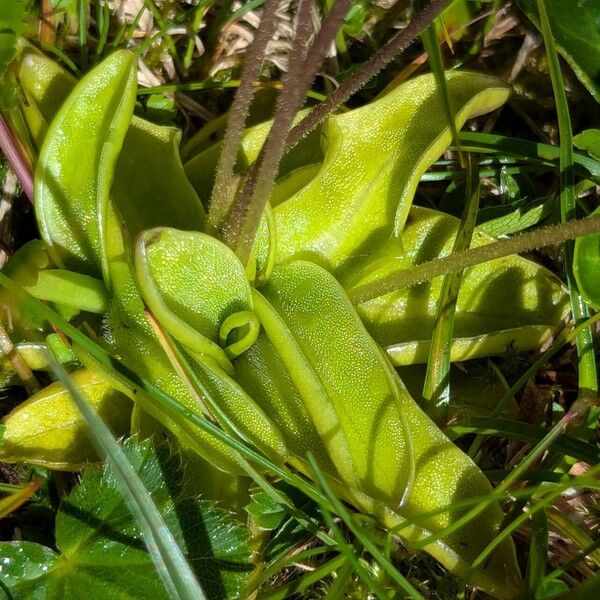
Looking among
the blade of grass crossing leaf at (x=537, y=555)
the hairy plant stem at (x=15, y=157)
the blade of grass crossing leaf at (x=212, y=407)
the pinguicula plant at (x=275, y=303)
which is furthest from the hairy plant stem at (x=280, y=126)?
the blade of grass crossing leaf at (x=537, y=555)

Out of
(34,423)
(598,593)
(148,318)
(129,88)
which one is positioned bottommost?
(598,593)

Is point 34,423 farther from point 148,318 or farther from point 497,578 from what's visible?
point 497,578

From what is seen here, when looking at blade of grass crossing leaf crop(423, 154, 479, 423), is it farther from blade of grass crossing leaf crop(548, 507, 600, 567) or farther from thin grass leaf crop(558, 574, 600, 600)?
thin grass leaf crop(558, 574, 600, 600)

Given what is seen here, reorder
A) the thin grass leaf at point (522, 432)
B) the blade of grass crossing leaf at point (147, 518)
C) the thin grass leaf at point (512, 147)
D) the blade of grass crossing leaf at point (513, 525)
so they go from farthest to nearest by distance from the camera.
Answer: the thin grass leaf at point (512, 147)
the thin grass leaf at point (522, 432)
the blade of grass crossing leaf at point (513, 525)
the blade of grass crossing leaf at point (147, 518)

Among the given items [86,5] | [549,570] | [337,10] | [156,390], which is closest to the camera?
[337,10]

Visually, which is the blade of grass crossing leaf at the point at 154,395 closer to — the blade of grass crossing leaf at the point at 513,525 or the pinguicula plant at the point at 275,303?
the pinguicula plant at the point at 275,303

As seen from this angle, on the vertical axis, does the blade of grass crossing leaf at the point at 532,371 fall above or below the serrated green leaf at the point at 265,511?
above

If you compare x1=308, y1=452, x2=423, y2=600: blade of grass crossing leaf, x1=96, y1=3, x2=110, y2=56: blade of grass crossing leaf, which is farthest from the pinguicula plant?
x1=96, y1=3, x2=110, y2=56: blade of grass crossing leaf

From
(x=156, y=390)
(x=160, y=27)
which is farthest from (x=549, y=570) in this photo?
(x=160, y=27)
